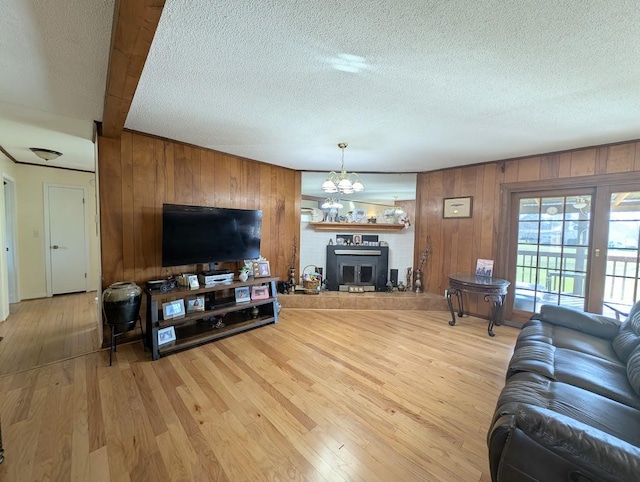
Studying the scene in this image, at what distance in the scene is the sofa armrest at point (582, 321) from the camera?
2059 millimetres

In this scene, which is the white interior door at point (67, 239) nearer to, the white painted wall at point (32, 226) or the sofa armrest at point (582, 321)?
the white painted wall at point (32, 226)

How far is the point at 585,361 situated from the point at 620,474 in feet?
3.83

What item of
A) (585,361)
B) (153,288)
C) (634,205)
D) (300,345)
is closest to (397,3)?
(585,361)

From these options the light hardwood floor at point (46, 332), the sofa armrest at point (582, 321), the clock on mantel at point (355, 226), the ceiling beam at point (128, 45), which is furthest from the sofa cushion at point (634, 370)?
the light hardwood floor at point (46, 332)

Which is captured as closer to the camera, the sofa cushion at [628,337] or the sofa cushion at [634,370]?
the sofa cushion at [634,370]

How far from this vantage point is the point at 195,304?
2.91 m

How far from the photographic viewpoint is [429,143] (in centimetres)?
292

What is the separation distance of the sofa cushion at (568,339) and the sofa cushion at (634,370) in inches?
7.9

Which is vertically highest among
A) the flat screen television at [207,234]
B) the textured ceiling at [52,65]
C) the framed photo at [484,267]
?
the textured ceiling at [52,65]

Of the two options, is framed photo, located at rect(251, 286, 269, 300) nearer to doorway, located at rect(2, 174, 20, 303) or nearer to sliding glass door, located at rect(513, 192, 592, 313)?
sliding glass door, located at rect(513, 192, 592, 313)

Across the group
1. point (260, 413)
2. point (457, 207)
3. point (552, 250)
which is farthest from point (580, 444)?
point (457, 207)

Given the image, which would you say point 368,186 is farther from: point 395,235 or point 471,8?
point 471,8

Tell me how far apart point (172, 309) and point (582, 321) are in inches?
147

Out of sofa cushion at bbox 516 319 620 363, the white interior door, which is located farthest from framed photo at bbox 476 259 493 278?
the white interior door
